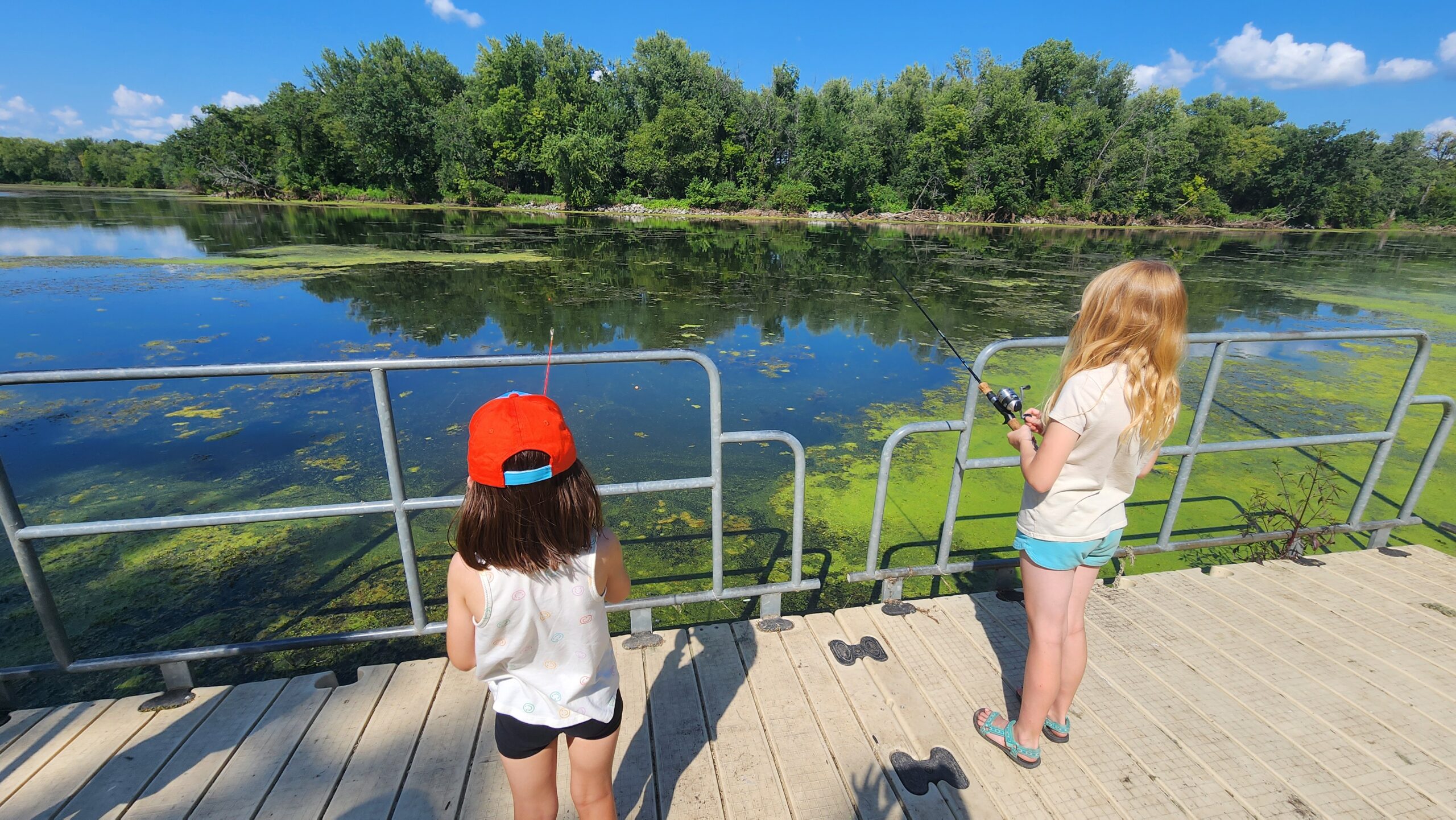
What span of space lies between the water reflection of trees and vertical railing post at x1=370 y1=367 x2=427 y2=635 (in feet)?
21.1

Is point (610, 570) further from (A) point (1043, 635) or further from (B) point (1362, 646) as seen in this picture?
(B) point (1362, 646)

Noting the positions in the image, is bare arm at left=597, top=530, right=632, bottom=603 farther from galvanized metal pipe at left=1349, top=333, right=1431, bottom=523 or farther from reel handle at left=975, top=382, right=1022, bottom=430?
galvanized metal pipe at left=1349, top=333, right=1431, bottom=523

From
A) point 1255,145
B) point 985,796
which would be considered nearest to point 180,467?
point 985,796

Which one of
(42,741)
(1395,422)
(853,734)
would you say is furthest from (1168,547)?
(42,741)

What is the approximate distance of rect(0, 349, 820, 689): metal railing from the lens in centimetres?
180

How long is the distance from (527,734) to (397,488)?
41.8 inches

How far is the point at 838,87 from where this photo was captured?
4534 centimetres

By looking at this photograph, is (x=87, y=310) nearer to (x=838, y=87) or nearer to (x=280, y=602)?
(x=280, y=602)

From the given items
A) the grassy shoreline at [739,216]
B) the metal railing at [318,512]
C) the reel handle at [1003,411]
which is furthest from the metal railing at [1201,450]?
the grassy shoreline at [739,216]

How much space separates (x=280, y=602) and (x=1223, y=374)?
995 cm

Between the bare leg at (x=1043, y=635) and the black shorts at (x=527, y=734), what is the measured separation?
1.19 m

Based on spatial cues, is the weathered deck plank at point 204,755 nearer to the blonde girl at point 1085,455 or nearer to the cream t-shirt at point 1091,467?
the blonde girl at point 1085,455

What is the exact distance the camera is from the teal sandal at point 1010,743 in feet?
5.84

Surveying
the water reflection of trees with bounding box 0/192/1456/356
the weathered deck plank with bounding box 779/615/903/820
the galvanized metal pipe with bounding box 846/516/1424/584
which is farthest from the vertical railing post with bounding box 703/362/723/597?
the water reflection of trees with bounding box 0/192/1456/356
